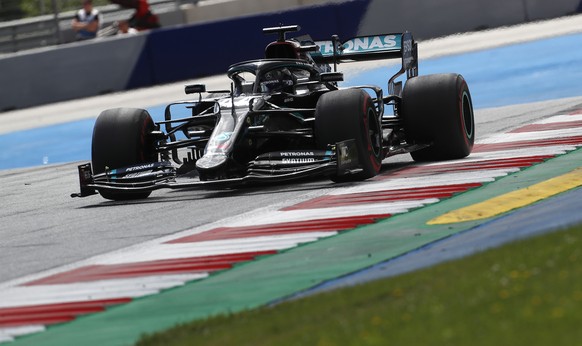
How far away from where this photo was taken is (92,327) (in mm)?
6379

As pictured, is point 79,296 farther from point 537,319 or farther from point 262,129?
point 262,129

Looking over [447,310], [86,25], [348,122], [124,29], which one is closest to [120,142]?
[348,122]

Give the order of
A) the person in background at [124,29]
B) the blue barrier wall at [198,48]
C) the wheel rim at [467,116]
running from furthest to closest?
the person in background at [124,29] → the blue barrier wall at [198,48] → the wheel rim at [467,116]

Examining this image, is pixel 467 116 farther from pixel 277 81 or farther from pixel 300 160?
pixel 300 160

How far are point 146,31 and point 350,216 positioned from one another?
1670 centimetres

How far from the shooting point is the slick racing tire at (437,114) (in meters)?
12.3

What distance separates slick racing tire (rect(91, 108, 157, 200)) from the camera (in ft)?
40.2

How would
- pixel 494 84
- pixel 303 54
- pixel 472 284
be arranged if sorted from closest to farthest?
1. pixel 472 284
2. pixel 303 54
3. pixel 494 84

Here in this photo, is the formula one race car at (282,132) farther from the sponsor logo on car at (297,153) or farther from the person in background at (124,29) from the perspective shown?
the person in background at (124,29)

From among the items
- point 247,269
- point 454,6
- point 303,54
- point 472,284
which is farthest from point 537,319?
point 454,6

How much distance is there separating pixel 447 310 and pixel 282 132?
673 centimetres

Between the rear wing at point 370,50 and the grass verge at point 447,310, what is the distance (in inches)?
285

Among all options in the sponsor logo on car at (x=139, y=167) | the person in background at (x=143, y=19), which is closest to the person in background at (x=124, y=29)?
the person in background at (x=143, y=19)

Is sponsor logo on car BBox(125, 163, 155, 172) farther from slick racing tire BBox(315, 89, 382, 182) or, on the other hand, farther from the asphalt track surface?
slick racing tire BBox(315, 89, 382, 182)
